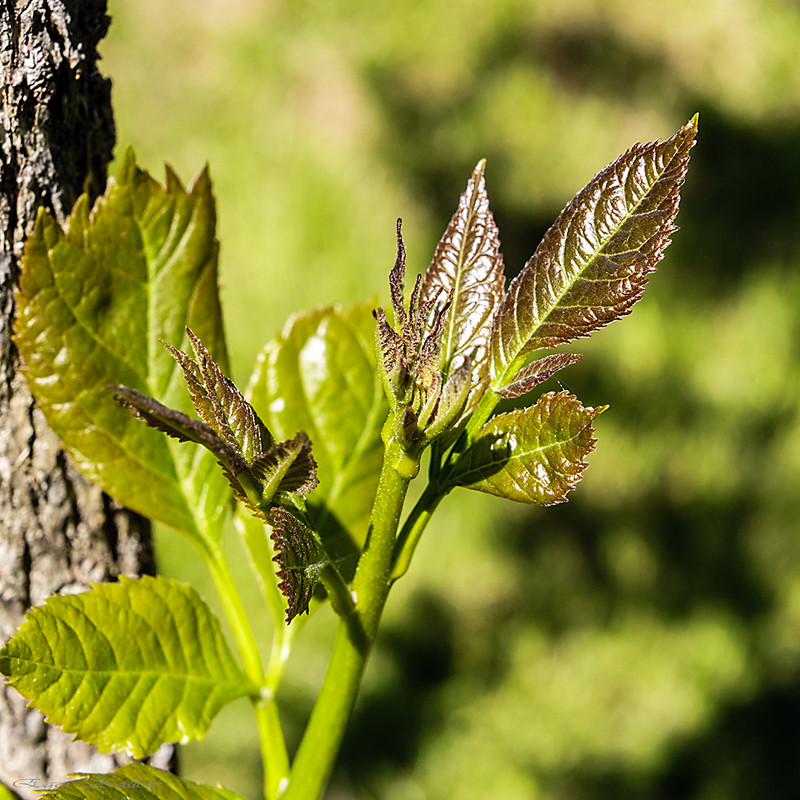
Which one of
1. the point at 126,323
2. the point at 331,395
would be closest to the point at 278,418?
the point at 331,395

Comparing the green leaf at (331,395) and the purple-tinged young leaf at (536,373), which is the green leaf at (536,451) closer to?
the purple-tinged young leaf at (536,373)

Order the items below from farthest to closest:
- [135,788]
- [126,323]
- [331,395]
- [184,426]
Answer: [331,395] < [126,323] < [135,788] < [184,426]

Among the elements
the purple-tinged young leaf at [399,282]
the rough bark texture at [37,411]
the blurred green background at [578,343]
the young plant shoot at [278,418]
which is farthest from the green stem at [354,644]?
the blurred green background at [578,343]

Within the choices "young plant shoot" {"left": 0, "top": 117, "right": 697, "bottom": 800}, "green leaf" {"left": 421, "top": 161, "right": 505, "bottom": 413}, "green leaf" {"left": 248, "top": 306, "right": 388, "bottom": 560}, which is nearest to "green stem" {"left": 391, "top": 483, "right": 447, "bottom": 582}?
"young plant shoot" {"left": 0, "top": 117, "right": 697, "bottom": 800}

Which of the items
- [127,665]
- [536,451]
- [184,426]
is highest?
[536,451]

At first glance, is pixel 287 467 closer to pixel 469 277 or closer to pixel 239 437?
pixel 239 437

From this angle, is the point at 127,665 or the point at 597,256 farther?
the point at 127,665

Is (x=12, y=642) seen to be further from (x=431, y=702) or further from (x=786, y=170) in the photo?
(x=786, y=170)
